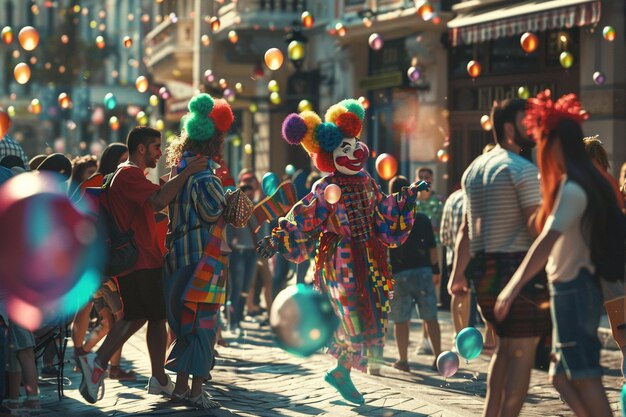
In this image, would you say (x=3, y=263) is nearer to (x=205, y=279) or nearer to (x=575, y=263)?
(x=205, y=279)

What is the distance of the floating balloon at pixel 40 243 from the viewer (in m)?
6.05

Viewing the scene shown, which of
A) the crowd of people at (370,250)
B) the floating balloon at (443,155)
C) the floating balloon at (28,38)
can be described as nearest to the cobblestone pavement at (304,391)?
the crowd of people at (370,250)

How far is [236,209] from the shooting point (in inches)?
302

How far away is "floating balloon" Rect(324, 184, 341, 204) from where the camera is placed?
26.5 feet

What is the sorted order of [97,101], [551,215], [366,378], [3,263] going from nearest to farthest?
[551,215] < [3,263] < [366,378] < [97,101]

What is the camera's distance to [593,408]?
5508 mm

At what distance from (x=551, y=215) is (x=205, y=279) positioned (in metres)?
2.88

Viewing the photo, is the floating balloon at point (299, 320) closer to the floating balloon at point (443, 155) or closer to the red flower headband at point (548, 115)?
the red flower headband at point (548, 115)

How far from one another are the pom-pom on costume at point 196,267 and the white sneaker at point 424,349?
→ 3485 millimetres

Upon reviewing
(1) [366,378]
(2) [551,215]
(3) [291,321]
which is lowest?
(1) [366,378]

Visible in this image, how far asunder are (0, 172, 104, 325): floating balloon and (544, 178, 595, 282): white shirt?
7.99 ft

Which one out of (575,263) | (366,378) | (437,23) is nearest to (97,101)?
(437,23)

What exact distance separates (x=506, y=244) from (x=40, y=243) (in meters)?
2.33

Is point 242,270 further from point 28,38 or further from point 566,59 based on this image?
point 566,59
